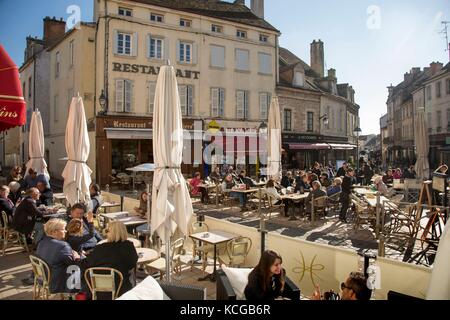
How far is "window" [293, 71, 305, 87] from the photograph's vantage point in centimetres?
2512

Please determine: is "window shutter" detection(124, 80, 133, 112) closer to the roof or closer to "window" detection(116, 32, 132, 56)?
"window" detection(116, 32, 132, 56)

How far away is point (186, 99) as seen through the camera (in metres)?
20.3

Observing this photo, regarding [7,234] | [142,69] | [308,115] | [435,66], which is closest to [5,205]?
[7,234]

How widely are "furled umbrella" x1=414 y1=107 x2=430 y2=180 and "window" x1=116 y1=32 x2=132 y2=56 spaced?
49.1ft

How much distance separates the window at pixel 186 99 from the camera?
66.2 feet

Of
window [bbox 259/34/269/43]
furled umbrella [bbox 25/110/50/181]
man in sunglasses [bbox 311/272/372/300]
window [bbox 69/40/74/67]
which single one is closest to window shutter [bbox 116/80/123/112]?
window [bbox 69/40/74/67]

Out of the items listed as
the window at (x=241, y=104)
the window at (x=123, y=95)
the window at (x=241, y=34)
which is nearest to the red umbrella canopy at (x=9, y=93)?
the window at (x=123, y=95)

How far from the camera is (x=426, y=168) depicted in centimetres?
1109

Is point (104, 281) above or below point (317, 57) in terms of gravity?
below

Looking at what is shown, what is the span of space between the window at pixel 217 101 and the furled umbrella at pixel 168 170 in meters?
16.3

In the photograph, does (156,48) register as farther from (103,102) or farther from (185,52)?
(103,102)

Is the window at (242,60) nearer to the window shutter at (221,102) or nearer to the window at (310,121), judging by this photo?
the window shutter at (221,102)

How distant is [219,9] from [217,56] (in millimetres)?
3865

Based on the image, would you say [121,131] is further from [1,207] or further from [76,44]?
[1,207]
